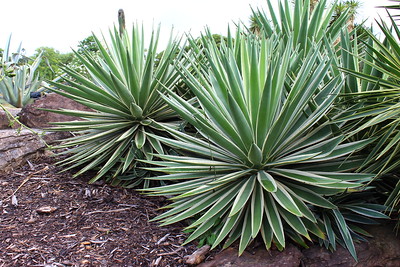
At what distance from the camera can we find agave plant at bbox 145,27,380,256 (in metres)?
2.86

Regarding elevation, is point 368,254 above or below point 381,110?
Answer: below

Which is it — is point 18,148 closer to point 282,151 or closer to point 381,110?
point 282,151

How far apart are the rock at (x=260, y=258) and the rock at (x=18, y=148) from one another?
2621 mm

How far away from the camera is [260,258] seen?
9.56ft

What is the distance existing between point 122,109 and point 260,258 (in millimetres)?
2184

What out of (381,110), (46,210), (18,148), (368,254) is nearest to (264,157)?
(381,110)

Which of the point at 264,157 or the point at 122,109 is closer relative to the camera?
the point at 264,157

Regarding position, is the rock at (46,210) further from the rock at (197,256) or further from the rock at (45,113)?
the rock at (45,113)

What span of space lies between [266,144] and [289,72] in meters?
1.04

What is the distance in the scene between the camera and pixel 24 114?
5605mm

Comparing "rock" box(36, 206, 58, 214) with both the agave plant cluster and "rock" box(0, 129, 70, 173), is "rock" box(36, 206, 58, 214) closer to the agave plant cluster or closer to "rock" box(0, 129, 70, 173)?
"rock" box(0, 129, 70, 173)

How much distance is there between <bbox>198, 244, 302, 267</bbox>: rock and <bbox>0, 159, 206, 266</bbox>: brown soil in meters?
0.30

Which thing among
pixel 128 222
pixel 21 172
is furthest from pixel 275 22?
pixel 21 172

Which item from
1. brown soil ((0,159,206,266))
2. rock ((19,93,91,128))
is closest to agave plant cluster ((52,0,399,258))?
brown soil ((0,159,206,266))
